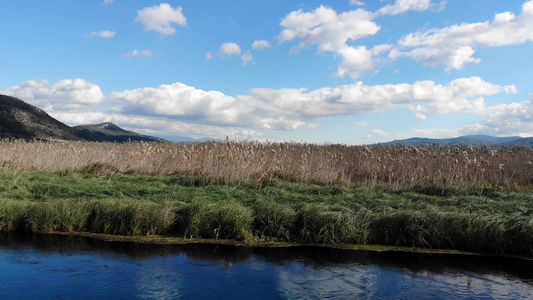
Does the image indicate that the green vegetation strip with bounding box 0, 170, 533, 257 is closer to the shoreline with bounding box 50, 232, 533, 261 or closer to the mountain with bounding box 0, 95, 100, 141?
the shoreline with bounding box 50, 232, 533, 261

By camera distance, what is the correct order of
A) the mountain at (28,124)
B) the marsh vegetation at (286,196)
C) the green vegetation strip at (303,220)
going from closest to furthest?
1. the green vegetation strip at (303,220)
2. the marsh vegetation at (286,196)
3. the mountain at (28,124)

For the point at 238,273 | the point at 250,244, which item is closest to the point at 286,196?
the point at 250,244

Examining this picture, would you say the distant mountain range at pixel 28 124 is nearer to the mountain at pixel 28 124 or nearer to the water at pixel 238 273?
the mountain at pixel 28 124

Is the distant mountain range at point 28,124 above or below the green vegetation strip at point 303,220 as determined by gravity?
above

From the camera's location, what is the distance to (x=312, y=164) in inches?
569

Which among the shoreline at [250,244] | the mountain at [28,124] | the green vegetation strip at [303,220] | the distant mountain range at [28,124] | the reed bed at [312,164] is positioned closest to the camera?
the shoreline at [250,244]

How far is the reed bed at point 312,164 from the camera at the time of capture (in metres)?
Result: 13.1

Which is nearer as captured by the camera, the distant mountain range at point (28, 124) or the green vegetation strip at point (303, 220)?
the green vegetation strip at point (303, 220)

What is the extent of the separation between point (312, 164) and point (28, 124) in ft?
210

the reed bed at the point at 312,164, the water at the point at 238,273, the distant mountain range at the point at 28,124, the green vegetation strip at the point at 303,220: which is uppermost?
the distant mountain range at the point at 28,124

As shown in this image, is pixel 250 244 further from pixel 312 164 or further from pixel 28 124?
pixel 28 124

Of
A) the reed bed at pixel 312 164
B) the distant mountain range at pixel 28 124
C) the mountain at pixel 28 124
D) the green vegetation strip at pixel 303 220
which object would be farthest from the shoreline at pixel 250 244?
the mountain at pixel 28 124

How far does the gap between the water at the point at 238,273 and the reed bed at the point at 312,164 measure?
5302 mm

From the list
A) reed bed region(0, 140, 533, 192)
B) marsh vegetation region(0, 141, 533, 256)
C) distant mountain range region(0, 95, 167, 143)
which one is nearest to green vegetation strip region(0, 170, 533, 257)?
marsh vegetation region(0, 141, 533, 256)
